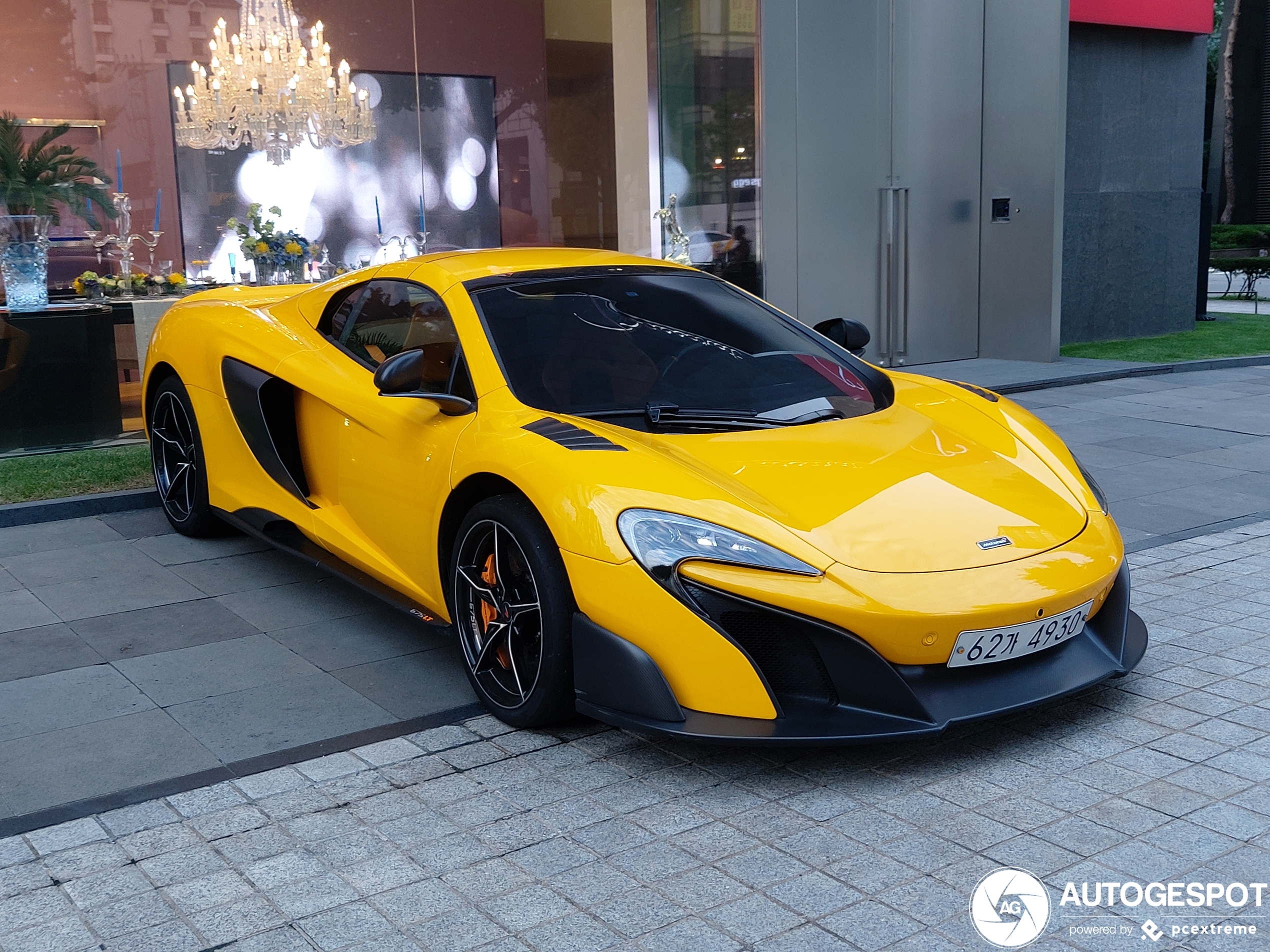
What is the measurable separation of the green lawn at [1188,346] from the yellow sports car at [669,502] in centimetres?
859

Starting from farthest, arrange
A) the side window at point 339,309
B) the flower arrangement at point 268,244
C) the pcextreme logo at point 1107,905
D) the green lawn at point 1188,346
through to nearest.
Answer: the green lawn at point 1188,346, the flower arrangement at point 268,244, the side window at point 339,309, the pcextreme logo at point 1107,905

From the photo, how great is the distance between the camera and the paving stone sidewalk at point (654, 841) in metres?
2.48

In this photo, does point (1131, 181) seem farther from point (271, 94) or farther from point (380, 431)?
point (380, 431)

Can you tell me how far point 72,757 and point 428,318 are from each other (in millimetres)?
1755

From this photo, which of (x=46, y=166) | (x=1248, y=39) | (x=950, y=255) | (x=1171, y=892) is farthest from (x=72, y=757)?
(x=1248, y=39)

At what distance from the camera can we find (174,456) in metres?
5.79

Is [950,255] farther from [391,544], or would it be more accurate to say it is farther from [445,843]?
[445,843]

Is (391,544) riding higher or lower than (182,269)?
lower

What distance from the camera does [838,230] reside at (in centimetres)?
1120

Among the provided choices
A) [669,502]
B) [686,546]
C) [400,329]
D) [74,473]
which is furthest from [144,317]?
[686,546]

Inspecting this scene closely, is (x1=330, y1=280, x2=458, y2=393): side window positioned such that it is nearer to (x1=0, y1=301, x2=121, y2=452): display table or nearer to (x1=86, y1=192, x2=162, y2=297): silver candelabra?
(x1=0, y1=301, x2=121, y2=452): display table

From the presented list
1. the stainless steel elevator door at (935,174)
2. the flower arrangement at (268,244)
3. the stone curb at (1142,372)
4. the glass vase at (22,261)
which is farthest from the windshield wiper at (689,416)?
the stainless steel elevator door at (935,174)

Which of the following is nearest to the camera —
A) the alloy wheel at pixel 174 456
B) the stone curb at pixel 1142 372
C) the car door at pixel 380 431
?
the car door at pixel 380 431

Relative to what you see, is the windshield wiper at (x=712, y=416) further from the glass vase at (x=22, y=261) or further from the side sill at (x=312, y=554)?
the glass vase at (x=22, y=261)
